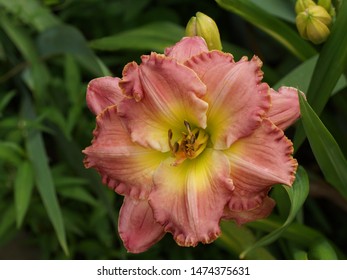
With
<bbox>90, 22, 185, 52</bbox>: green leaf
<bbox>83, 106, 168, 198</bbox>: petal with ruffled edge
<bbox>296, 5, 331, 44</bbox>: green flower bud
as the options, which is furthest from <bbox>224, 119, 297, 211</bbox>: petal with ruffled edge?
<bbox>90, 22, 185, 52</bbox>: green leaf

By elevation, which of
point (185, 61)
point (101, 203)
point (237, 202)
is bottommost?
point (101, 203)

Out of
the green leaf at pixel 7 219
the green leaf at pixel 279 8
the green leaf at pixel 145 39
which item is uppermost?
the green leaf at pixel 279 8

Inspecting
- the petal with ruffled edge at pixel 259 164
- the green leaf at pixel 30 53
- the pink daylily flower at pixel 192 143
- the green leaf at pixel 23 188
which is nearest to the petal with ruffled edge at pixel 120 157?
the pink daylily flower at pixel 192 143

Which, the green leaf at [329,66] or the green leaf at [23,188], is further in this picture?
the green leaf at [23,188]

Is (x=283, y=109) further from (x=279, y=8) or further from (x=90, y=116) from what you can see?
(x=90, y=116)

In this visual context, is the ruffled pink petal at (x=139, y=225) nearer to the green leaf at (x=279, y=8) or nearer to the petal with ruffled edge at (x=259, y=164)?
the petal with ruffled edge at (x=259, y=164)

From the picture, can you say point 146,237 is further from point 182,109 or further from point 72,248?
point 72,248
